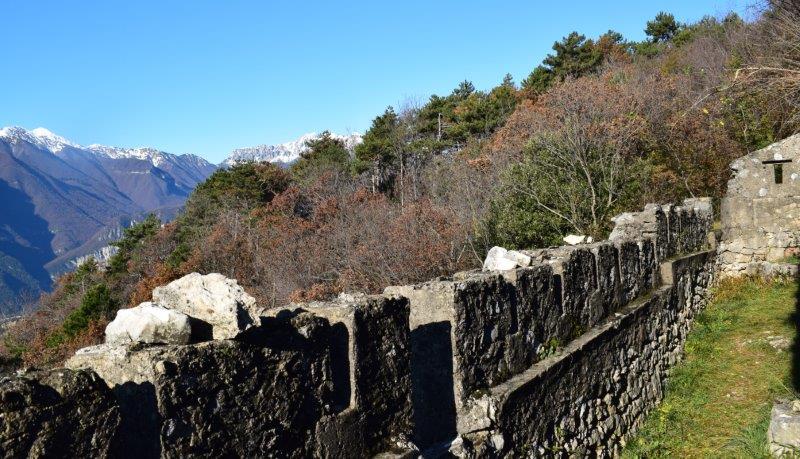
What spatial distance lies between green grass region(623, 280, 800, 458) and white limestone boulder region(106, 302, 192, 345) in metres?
5.06

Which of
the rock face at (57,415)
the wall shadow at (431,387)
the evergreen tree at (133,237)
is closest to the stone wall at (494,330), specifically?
the wall shadow at (431,387)

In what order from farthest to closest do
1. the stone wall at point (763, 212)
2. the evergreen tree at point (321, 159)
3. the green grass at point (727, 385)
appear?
the evergreen tree at point (321, 159)
the stone wall at point (763, 212)
the green grass at point (727, 385)

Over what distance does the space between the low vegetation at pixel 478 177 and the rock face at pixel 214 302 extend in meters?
9.58

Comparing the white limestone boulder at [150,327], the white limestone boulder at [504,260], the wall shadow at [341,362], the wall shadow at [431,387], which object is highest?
the white limestone boulder at [150,327]

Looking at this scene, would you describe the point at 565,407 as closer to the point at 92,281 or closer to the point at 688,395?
the point at 688,395

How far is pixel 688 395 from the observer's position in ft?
25.3

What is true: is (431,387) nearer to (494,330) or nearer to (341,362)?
(494,330)

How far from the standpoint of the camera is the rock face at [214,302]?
8.41ft

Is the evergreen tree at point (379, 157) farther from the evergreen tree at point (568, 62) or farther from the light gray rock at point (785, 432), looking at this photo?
the light gray rock at point (785, 432)

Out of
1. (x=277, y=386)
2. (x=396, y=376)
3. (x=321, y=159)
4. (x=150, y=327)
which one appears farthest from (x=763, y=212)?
(x=321, y=159)

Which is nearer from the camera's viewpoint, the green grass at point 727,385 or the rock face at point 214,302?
the rock face at point 214,302

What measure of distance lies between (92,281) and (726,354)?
4176 centimetres

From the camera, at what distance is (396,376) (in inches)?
133

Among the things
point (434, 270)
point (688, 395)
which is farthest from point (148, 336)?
point (434, 270)
